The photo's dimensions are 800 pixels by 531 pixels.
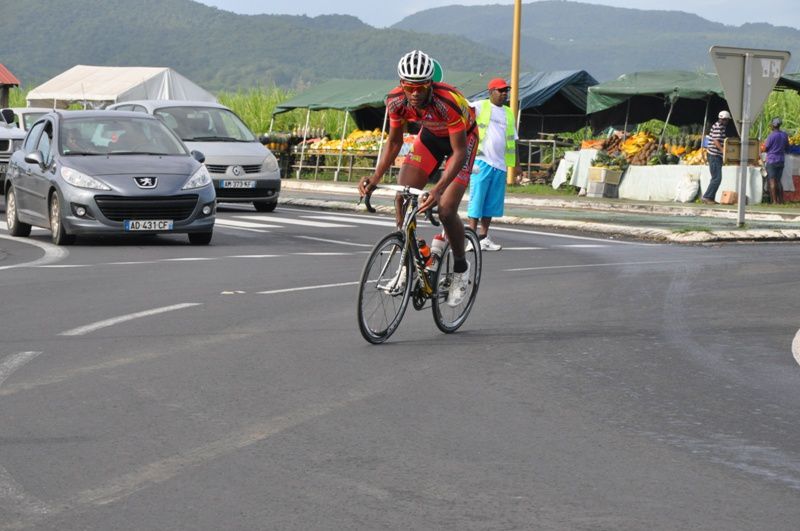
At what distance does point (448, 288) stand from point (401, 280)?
0.56 metres

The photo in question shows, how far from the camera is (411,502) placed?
546cm

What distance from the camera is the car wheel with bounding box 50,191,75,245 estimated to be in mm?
17469

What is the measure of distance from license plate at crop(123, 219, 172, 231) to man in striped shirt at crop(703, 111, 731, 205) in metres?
14.9

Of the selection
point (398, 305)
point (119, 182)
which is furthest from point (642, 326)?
point (119, 182)

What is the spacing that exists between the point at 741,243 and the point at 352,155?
75.5 ft

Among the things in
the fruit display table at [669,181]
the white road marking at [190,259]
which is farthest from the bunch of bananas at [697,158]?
the white road marking at [190,259]

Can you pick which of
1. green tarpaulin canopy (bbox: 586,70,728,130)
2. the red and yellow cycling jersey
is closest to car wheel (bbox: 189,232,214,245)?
the red and yellow cycling jersey

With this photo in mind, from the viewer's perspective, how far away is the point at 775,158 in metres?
29.4

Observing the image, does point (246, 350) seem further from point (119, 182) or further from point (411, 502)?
point (119, 182)

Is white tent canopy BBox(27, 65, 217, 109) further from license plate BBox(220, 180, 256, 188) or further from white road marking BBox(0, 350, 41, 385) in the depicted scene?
white road marking BBox(0, 350, 41, 385)

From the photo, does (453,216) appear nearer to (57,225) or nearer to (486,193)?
(486,193)

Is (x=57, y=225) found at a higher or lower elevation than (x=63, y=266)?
higher

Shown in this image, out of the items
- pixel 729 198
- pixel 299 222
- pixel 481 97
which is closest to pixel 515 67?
pixel 481 97

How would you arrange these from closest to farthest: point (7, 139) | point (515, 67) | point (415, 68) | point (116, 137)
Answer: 1. point (415, 68)
2. point (116, 137)
3. point (7, 139)
4. point (515, 67)
